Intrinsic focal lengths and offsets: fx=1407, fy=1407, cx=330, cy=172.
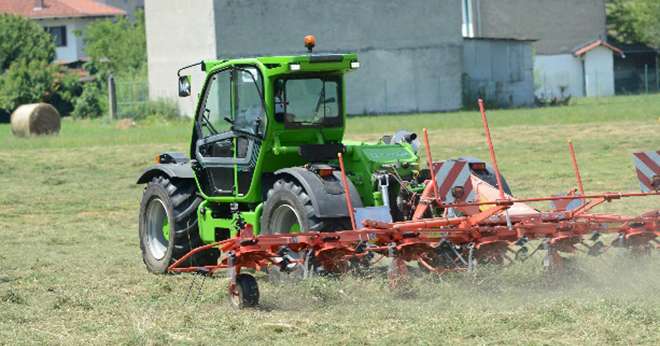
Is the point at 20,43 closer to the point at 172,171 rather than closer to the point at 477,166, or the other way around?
the point at 172,171

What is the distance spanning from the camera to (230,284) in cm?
1164

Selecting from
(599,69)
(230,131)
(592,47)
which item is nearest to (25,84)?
(592,47)

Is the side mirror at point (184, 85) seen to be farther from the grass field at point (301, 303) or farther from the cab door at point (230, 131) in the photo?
the grass field at point (301, 303)

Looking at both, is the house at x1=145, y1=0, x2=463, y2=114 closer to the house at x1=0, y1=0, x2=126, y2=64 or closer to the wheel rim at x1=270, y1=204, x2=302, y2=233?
the house at x1=0, y1=0, x2=126, y2=64

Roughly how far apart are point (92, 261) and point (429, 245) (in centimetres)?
484

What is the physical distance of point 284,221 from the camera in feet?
41.7

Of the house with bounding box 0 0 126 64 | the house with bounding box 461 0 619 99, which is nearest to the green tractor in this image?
the house with bounding box 461 0 619 99

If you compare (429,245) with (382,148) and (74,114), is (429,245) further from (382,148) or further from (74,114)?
(74,114)

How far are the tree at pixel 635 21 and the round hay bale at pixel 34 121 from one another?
142ft

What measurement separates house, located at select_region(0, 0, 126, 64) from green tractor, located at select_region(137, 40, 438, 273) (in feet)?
248

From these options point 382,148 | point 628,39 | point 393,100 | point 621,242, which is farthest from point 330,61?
point 628,39

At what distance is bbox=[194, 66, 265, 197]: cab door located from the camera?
13.2 m

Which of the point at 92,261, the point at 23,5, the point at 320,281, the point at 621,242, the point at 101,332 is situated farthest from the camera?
the point at 23,5

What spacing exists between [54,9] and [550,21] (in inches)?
1276
